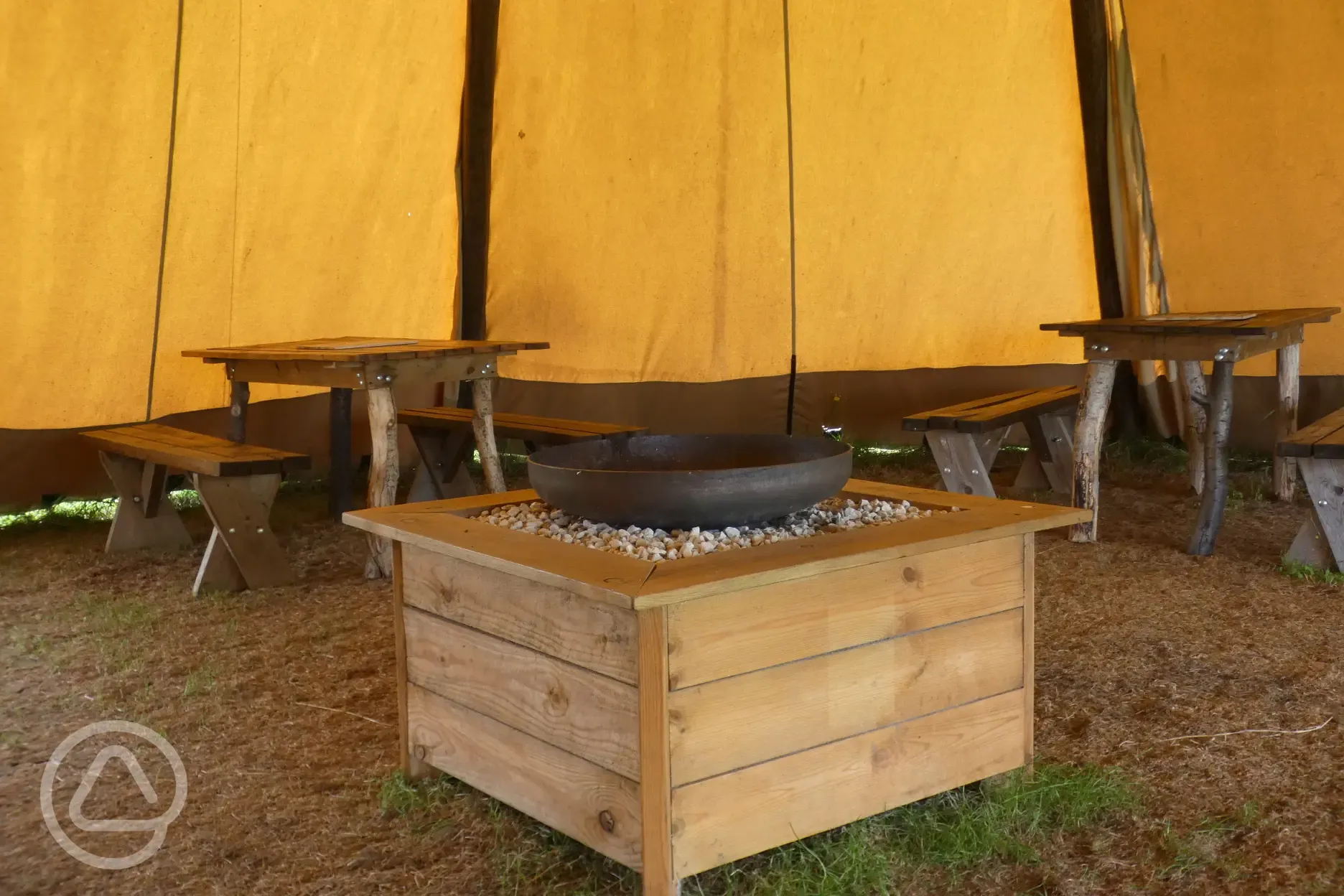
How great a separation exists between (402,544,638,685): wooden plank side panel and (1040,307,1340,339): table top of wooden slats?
218cm

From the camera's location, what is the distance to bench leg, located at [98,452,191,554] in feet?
12.3

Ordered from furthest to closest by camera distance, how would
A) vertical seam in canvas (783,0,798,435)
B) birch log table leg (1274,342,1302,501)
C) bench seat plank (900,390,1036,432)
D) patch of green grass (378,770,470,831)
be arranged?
vertical seam in canvas (783,0,798,435) → birch log table leg (1274,342,1302,501) → bench seat plank (900,390,1036,432) → patch of green grass (378,770,470,831)

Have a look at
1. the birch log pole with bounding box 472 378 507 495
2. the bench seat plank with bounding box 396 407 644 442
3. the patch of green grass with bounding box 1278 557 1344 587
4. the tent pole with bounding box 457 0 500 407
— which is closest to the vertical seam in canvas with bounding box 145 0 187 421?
the bench seat plank with bounding box 396 407 644 442

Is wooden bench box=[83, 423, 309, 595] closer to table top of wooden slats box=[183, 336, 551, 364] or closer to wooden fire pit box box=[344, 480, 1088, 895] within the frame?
table top of wooden slats box=[183, 336, 551, 364]

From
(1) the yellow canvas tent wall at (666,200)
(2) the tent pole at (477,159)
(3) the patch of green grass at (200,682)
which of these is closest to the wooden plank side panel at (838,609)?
(3) the patch of green grass at (200,682)

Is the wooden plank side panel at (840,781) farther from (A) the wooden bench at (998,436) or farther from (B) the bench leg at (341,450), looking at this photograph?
(B) the bench leg at (341,450)

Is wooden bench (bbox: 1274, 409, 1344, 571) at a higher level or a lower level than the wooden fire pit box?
higher

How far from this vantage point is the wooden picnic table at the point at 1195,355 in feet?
10.4

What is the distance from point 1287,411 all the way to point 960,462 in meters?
1.28

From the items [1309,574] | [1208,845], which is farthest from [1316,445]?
[1208,845]

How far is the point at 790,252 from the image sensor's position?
4953 mm

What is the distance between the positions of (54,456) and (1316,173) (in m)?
4.50

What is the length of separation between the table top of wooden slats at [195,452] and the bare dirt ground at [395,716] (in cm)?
34

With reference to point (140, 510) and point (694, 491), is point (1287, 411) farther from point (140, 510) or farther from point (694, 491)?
point (140, 510)
